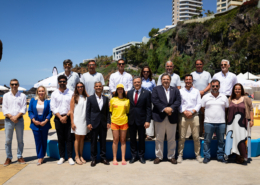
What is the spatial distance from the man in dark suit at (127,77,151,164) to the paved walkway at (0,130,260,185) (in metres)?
0.37

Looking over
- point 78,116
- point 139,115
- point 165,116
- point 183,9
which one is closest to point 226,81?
point 165,116

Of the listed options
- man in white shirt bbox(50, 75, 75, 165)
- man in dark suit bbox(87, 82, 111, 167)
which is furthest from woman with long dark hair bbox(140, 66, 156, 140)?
man in white shirt bbox(50, 75, 75, 165)

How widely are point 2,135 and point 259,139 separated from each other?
8743 mm

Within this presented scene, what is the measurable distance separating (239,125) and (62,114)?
162 inches

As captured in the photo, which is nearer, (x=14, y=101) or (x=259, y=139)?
(x=14, y=101)

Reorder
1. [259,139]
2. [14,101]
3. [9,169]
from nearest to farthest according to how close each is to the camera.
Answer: [9,169], [14,101], [259,139]

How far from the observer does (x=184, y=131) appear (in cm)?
466

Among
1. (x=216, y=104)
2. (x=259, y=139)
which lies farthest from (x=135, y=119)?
(x=259, y=139)

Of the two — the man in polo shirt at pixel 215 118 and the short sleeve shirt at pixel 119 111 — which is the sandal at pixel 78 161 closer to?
the short sleeve shirt at pixel 119 111

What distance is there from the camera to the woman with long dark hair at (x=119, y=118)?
4500 mm

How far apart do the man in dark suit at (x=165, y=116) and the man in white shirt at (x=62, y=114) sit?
2003mm

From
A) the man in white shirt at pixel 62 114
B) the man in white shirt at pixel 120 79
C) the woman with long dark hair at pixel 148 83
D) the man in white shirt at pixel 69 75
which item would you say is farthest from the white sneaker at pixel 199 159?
the man in white shirt at pixel 69 75

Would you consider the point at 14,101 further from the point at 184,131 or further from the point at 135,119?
the point at 184,131

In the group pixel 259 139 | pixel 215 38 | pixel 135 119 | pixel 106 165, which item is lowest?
pixel 106 165
